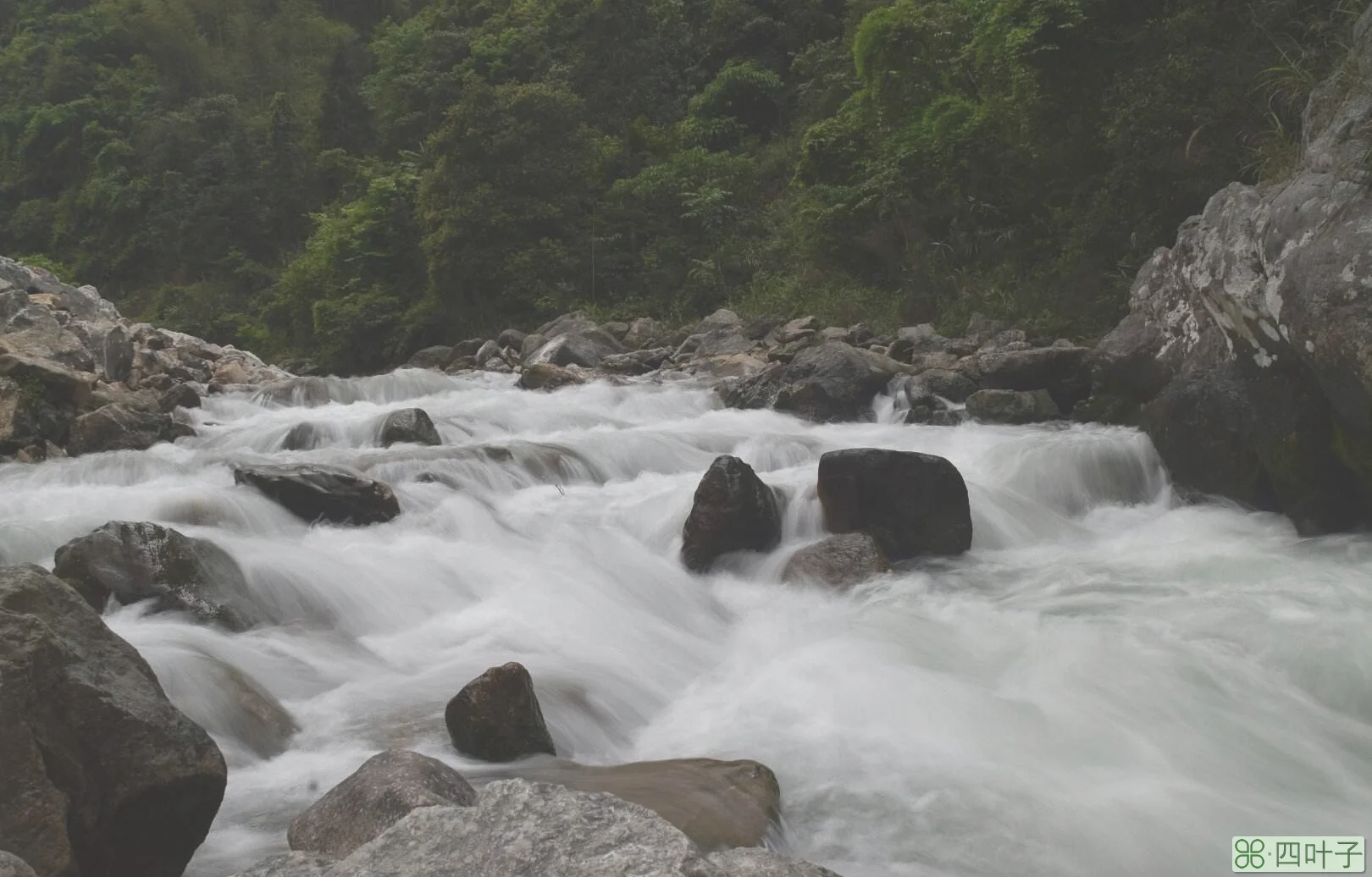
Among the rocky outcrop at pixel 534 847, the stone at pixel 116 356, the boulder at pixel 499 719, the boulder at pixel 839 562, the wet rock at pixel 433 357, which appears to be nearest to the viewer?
the rocky outcrop at pixel 534 847

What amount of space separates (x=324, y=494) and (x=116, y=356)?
29.8 ft

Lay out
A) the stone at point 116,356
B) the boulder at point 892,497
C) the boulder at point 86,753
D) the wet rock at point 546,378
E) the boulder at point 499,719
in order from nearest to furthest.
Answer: the boulder at point 86,753 < the boulder at point 499,719 < the boulder at point 892,497 < the stone at point 116,356 < the wet rock at point 546,378

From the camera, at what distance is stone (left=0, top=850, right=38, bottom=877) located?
206 cm

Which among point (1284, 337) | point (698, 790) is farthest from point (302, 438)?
point (1284, 337)

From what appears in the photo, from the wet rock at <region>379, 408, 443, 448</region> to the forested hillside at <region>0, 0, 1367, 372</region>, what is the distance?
28.5 ft

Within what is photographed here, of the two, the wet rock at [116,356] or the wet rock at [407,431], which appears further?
the wet rock at [116,356]

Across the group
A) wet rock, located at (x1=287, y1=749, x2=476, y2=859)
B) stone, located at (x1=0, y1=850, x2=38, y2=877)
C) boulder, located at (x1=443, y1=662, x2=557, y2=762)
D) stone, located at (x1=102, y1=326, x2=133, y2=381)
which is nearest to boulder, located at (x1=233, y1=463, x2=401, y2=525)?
boulder, located at (x1=443, y1=662, x2=557, y2=762)

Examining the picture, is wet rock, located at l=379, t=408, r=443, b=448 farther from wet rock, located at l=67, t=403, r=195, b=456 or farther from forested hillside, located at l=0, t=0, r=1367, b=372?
forested hillside, located at l=0, t=0, r=1367, b=372

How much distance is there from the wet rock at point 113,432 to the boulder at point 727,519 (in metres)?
6.29

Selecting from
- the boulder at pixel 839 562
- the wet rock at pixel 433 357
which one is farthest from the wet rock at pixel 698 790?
the wet rock at pixel 433 357

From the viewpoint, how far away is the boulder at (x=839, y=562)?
719 cm

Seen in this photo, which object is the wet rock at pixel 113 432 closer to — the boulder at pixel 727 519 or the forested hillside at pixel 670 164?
the boulder at pixel 727 519

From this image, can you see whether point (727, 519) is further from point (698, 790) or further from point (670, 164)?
point (670, 164)

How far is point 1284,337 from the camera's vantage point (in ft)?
24.6
